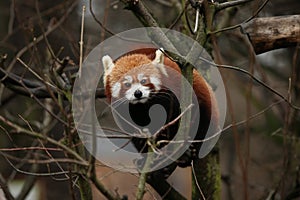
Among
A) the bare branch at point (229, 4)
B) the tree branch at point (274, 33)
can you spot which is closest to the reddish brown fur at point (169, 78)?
the tree branch at point (274, 33)

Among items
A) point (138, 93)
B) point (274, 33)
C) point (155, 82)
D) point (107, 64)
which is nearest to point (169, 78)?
point (155, 82)

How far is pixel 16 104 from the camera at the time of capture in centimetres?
587

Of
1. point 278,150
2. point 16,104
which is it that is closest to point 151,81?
point 16,104

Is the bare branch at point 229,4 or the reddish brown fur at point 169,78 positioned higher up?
the bare branch at point 229,4

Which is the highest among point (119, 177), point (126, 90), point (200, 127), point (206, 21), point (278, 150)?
point (206, 21)

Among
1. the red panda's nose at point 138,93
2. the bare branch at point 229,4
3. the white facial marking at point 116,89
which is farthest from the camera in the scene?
the white facial marking at point 116,89

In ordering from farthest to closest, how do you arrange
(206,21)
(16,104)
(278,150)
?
(278,150) < (16,104) < (206,21)

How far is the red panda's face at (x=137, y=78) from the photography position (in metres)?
2.71

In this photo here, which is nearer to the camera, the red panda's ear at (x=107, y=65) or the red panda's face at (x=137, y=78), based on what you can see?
the red panda's face at (x=137, y=78)

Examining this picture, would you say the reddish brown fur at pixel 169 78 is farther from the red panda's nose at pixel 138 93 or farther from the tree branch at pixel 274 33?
the tree branch at pixel 274 33

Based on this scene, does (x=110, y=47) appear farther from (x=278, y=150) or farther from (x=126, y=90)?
(x=278, y=150)

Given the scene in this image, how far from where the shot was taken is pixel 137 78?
273cm

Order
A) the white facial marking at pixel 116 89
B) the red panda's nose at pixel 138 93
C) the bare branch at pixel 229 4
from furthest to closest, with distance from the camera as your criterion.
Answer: the white facial marking at pixel 116 89 < the red panda's nose at pixel 138 93 < the bare branch at pixel 229 4

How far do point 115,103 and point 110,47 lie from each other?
79 cm
